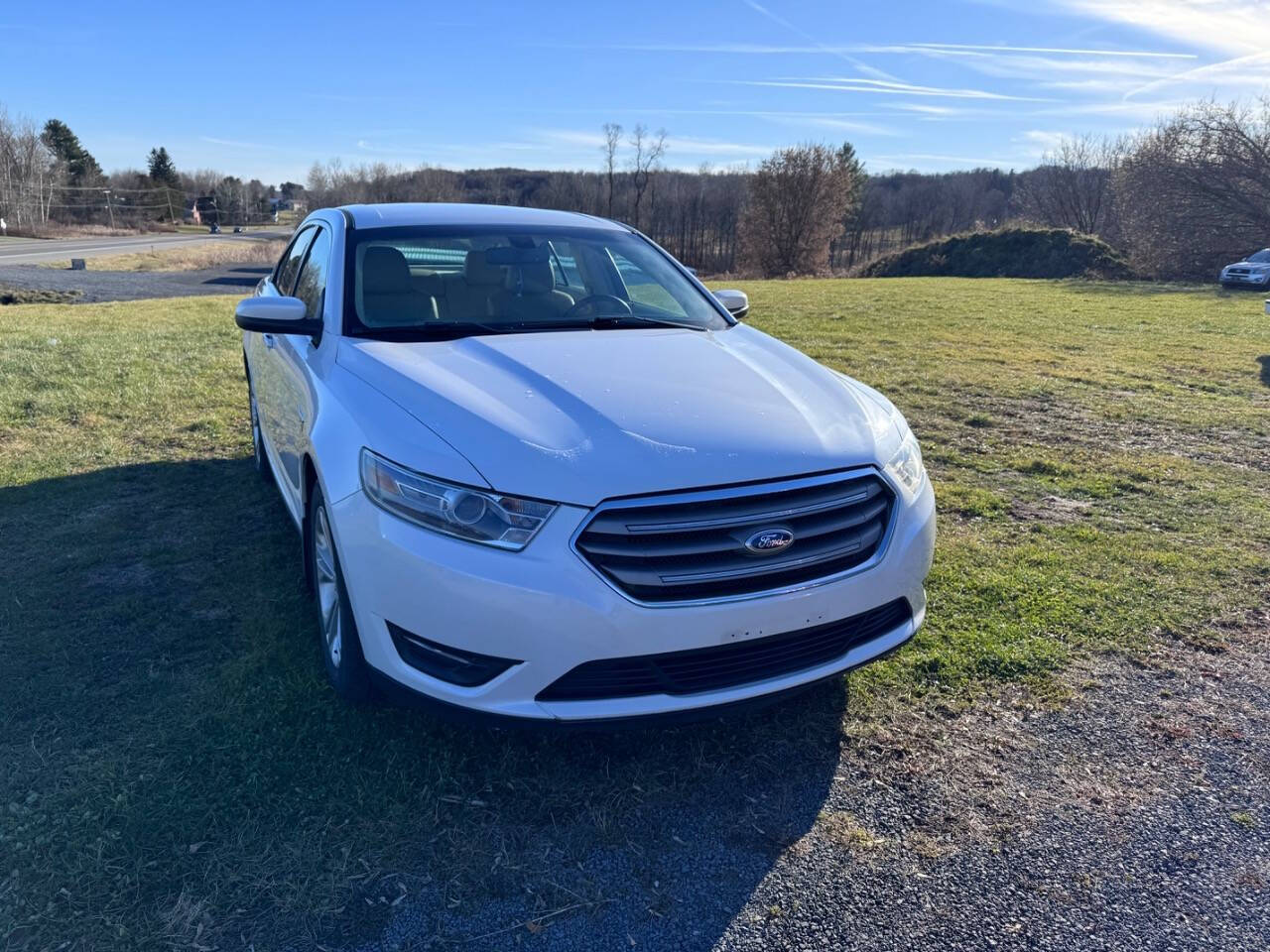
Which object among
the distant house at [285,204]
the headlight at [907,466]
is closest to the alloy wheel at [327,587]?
the headlight at [907,466]

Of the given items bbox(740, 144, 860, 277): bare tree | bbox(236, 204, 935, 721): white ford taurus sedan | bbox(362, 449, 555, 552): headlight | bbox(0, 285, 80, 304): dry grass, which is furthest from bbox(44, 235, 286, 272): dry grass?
bbox(362, 449, 555, 552): headlight

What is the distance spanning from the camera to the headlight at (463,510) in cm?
223

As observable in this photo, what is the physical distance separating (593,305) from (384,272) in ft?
3.05

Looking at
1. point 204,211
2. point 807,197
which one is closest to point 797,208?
point 807,197

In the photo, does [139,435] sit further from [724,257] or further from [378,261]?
[724,257]

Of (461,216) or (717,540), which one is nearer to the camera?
(717,540)

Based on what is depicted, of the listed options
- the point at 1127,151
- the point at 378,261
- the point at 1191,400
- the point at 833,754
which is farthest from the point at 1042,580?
the point at 1127,151

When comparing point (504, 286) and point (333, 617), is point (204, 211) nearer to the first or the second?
point (504, 286)

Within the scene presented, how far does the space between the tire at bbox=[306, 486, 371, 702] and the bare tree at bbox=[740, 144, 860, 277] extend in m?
44.8

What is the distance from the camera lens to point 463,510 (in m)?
2.28

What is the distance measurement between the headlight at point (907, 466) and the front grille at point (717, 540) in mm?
305

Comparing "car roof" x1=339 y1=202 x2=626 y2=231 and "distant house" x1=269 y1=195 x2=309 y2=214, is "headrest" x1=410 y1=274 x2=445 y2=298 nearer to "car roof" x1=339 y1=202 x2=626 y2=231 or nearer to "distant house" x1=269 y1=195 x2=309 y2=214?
"car roof" x1=339 y1=202 x2=626 y2=231

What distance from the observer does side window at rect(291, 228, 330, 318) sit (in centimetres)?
376

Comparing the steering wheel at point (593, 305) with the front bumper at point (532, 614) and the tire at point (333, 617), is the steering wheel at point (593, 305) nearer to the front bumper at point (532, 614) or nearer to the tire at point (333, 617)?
the tire at point (333, 617)
